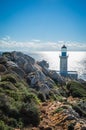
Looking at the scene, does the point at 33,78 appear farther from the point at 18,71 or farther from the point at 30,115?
the point at 30,115

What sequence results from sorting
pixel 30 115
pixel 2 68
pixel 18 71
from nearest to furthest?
pixel 30 115
pixel 2 68
pixel 18 71

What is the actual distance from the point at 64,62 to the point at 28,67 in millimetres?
33777

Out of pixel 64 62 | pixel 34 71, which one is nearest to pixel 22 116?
pixel 34 71

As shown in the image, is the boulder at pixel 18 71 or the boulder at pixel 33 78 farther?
the boulder at pixel 18 71

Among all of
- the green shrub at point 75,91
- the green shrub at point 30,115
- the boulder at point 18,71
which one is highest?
the boulder at point 18,71

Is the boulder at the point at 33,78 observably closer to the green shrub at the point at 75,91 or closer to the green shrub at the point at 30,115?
the green shrub at the point at 75,91

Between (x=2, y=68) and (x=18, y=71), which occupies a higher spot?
(x=2, y=68)

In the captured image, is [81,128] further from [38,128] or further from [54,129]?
[38,128]

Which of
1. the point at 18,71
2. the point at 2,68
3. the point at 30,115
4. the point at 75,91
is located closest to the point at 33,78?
the point at 18,71

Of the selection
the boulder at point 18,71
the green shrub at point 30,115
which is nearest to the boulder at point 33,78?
the boulder at point 18,71

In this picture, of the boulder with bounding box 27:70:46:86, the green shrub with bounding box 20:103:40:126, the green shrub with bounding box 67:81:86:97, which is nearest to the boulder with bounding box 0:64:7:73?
the boulder with bounding box 27:70:46:86

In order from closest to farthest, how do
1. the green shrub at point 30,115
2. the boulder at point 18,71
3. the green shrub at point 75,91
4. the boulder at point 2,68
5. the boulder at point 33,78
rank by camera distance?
1. the green shrub at point 30,115
2. the boulder at point 33,78
3. the boulder at point 2,68
4. the green shrub at point 75,91
5. the boulder at point 18,71

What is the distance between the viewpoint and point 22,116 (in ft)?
46.8

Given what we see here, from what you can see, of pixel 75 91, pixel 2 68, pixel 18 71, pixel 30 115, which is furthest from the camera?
pixel 18 71
